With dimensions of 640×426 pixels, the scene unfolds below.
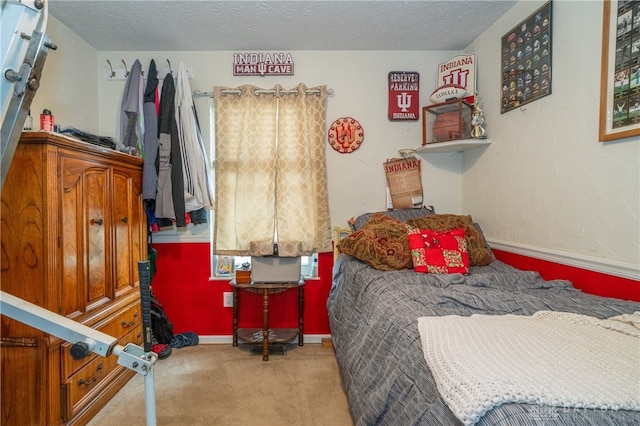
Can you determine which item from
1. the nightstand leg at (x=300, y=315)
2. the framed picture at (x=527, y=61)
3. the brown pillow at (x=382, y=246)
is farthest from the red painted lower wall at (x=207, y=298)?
the framed picture at (x=527, y=61)

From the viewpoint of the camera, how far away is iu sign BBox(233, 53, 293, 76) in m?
2.53

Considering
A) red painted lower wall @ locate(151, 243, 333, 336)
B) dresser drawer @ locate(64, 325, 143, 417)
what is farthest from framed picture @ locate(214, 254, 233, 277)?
dresser drawer @ locate(64, 325, 143, 417)

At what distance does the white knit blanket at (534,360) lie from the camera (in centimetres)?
64

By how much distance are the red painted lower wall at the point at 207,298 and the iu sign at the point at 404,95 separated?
1.29m

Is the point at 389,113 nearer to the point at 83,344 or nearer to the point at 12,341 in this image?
the point at 83,344

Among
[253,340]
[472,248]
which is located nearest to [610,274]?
[472,248]

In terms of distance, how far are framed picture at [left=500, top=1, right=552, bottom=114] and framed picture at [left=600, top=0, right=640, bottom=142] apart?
33 centimetres

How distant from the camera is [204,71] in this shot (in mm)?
2545

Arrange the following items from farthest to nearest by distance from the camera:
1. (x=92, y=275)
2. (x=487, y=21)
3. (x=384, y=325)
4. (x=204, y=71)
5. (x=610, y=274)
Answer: (x=204, y=71)
(x=487, y=21)
(x=92, y=275)
(x=610, y=274)
(x=384, y=325)

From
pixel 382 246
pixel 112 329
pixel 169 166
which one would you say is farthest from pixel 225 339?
pixel 382 246

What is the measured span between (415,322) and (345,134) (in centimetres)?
180

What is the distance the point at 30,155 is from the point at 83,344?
1059mm

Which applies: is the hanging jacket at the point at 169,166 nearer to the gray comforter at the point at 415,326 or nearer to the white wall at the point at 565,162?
the gray comforter at the point at 415,326

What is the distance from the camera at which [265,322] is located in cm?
230
